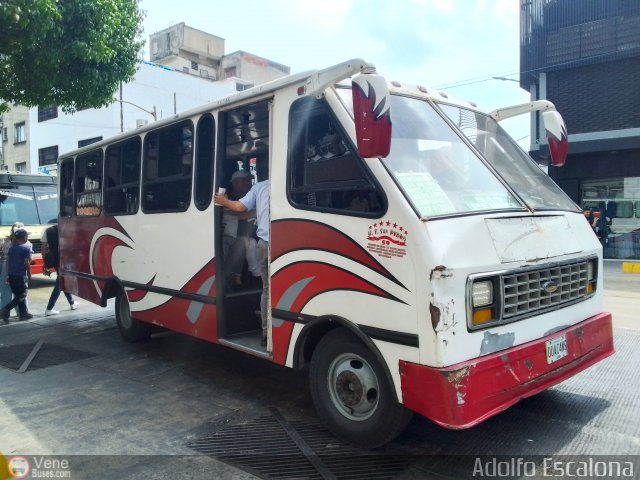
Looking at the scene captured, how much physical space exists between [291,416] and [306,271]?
1.26 meters

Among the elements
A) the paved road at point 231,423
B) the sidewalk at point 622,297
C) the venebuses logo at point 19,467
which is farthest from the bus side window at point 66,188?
the sidewalk at point 622,297

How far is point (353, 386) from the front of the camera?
3.74 m

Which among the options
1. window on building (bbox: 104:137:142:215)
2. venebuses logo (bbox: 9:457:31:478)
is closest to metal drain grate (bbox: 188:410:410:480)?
venebuses logo (bbox: 9:457:31:478)

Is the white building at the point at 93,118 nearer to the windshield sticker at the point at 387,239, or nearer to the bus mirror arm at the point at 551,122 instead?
the bus mirror arm at the point at 551,122

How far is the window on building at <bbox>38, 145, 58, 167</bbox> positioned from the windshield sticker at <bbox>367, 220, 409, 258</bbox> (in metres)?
33.3

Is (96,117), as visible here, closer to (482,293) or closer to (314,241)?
(314,241)

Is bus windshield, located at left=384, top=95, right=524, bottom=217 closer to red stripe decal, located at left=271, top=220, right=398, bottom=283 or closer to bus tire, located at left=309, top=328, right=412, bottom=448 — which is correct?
red stripe decal, located at left=271, top=220, right=398, bottom=283

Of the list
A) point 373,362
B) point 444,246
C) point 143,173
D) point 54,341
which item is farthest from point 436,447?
point 54,341

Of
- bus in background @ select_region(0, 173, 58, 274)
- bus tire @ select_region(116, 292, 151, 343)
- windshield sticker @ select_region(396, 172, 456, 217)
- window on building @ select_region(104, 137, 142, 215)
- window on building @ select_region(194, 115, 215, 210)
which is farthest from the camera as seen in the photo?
bus in background @ select_region(0, 173, 58, 274)

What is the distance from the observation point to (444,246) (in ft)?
10.5

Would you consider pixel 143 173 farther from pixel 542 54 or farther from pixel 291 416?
pixel 542 54

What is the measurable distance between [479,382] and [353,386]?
921mm

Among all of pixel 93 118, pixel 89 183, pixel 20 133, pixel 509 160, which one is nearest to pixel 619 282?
pixel 509 160

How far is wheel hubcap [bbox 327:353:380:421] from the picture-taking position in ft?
12.0
